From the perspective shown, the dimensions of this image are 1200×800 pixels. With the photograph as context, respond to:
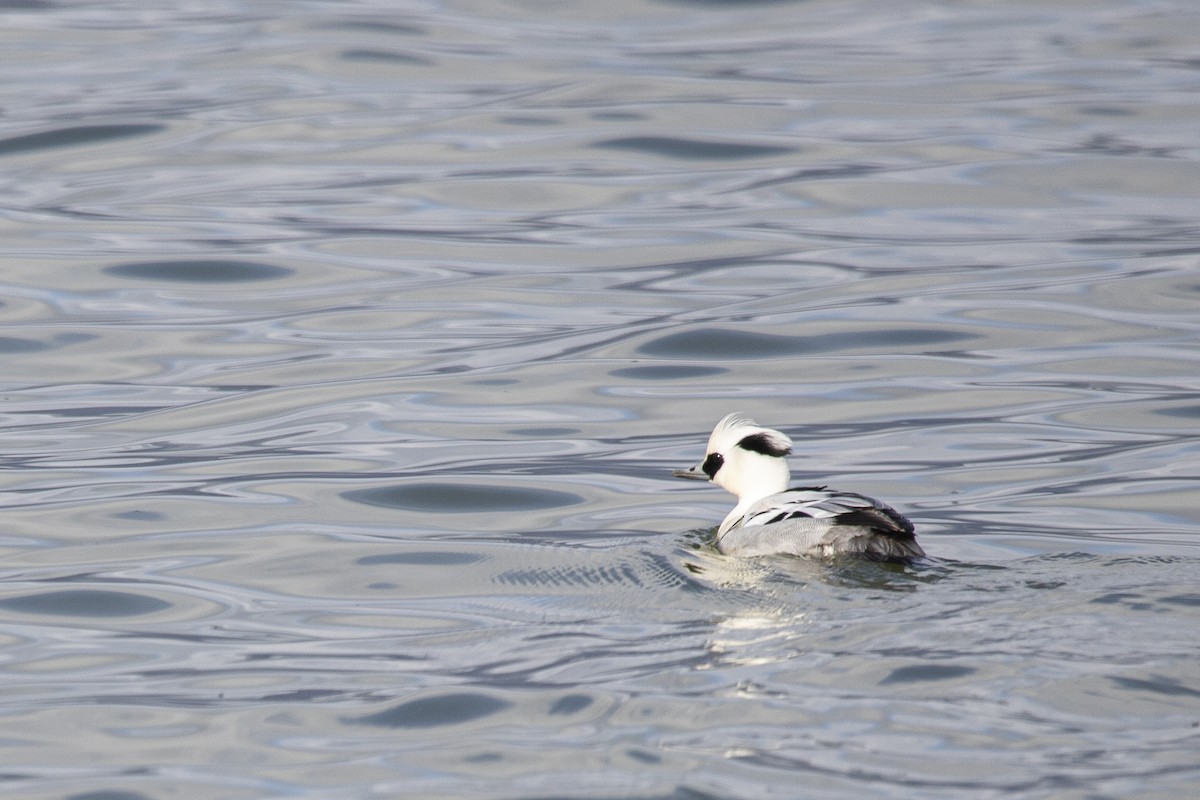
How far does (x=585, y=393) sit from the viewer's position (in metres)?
12.2

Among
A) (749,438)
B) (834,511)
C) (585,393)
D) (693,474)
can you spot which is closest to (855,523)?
(834,511)

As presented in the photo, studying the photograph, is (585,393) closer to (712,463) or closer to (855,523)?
(712,463)

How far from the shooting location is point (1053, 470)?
10.2 metres

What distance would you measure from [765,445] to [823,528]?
3.43 ft

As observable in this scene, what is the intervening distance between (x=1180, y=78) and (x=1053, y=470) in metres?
13.2

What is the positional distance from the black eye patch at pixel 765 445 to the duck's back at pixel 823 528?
34cm

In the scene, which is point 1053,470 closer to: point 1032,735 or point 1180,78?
point 1032,735

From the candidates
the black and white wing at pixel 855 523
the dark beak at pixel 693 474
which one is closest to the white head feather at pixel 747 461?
the dark beak at pixel 693 474

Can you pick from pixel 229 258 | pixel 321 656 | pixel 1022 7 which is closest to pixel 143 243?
pixel 229 258

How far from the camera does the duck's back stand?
7.77 meters

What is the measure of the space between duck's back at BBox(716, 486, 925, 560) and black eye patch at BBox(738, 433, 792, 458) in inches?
13.3

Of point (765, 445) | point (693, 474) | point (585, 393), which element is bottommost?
point (585, 393)

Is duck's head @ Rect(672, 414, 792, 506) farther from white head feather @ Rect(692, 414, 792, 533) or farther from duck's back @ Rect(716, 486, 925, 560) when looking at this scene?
duck's back @ Rect(716, 486, 925, 560)

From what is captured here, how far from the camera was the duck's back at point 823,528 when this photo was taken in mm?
7770
